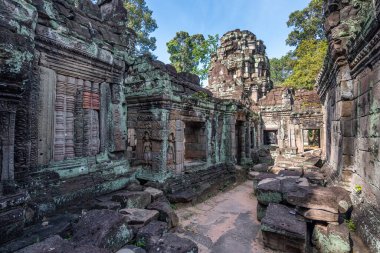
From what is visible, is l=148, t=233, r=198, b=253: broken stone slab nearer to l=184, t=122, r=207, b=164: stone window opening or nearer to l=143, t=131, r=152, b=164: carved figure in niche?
l=143, t=131, r=152, b=164: carved figure in niche

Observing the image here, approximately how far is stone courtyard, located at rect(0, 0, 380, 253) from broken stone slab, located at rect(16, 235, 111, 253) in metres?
0.02

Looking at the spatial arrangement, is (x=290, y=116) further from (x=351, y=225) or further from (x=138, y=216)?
(x=138, y=216)

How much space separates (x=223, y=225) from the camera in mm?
4516

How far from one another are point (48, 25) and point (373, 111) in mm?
5574

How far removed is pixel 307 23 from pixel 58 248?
26.9 meters

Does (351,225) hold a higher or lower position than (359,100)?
lower

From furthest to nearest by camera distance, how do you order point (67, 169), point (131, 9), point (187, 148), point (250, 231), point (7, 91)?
A: 1. point (131, 9)
2. point (187, 148)
3. point (250, 231)
4. point (67, 169)
5. point (7, 91)

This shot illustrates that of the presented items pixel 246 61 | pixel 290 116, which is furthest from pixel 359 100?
pixel 246 61

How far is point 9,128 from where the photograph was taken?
8.26 feet

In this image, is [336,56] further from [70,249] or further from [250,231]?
[70,249]

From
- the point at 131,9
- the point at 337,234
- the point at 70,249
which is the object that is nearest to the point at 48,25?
the point at 70,249

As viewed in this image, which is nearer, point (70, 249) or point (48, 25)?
point (70, 249)

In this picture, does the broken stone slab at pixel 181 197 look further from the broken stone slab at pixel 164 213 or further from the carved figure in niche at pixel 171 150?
the broken stone slab at pixel 164 213

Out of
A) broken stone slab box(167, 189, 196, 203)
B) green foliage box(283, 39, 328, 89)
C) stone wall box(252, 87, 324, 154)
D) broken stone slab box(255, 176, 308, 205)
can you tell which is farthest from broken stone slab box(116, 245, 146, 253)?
green foliage box(283, 39, 328, 89)
